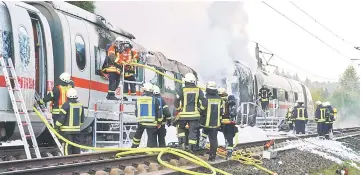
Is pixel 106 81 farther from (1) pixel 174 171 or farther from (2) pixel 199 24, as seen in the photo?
(2) pixel 199 24

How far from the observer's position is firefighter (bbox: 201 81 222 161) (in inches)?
301

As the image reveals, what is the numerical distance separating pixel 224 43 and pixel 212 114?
9862 millimetres

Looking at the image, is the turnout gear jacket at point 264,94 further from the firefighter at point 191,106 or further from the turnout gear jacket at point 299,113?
the firefighter at point 191,106

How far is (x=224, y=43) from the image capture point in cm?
1728

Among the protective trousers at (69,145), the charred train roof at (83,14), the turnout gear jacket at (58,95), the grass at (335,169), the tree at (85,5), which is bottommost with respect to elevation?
the grass at (335,169)

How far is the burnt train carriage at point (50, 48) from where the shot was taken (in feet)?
23.9

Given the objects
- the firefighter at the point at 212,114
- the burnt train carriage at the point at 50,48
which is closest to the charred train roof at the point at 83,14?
the burnt train carriage at the point at 50,48

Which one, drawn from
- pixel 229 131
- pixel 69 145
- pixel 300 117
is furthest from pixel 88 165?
pixel 300 117

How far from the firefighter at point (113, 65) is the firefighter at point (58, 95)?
1.81 meters

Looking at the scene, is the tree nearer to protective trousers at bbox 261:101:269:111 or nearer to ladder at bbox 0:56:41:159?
protective trousers at bbox 261:101:269:111

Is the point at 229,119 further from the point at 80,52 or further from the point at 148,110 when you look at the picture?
the point at 80,52

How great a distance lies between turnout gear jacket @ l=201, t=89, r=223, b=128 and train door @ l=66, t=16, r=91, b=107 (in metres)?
2.56

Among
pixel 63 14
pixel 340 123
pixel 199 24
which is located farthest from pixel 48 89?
pixel 340 123

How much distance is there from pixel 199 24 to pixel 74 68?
348 inches
